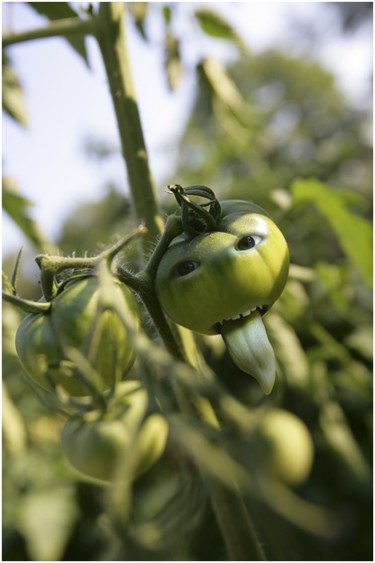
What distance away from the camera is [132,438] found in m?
0.39

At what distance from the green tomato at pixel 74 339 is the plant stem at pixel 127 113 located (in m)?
0.19

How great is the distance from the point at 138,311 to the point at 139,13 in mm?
503

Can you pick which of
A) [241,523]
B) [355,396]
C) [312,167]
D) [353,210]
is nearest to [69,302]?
[241,523]

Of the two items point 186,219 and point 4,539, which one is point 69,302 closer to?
point 186,219

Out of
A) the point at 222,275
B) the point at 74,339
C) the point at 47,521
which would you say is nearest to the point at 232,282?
the point at 222,275

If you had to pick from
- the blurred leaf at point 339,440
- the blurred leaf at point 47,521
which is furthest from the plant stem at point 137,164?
the blurred leaf at point 47,521

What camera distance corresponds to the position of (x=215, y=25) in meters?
0.98

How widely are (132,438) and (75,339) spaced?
0.12 metres

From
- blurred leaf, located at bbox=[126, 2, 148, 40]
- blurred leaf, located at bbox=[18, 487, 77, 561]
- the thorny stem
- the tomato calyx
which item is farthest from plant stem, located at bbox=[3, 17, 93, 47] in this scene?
blurred leaf, located at bbox=[18, 487, 77, 561]

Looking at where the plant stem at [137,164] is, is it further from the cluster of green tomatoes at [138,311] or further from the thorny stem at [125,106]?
the cluster of green tomatoes at [138,311]

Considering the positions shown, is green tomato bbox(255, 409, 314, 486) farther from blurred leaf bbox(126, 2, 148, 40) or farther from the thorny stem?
blurred leaf bbox(126, 2, 148, 40)

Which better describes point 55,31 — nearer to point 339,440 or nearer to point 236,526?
point 236,526

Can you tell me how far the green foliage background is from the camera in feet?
2.99

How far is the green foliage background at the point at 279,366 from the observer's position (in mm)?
911
